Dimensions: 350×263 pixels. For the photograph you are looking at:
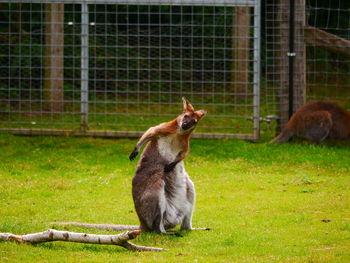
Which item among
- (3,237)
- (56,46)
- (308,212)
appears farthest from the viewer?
(56,46)

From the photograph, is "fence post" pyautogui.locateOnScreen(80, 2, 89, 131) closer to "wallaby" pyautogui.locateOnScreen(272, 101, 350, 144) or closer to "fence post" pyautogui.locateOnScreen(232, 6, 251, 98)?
"fence post" pyautogui.locateOnScreen(232, 6, 251, 98)

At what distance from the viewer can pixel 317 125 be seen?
15031 millimetres

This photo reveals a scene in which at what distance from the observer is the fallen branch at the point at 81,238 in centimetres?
746

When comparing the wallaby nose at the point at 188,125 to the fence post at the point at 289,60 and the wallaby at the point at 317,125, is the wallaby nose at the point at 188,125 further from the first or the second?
the fence post at the point at 289,60

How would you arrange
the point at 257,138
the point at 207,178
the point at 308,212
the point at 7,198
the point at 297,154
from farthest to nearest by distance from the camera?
the point at 257,138 < the point at 297,154 < the point at 207,178 < the point at 7,198 < the point at 308,212

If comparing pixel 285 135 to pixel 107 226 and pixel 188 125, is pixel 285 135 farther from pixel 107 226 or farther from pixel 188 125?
pixel 107 226

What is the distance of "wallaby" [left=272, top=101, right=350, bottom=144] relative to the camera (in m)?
15.0

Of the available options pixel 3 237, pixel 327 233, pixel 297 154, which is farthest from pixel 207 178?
pixel 3 237

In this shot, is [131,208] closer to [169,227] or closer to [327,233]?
[169,227]

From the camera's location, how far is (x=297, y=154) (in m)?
14.3

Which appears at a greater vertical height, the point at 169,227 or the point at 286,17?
the point at 286,17

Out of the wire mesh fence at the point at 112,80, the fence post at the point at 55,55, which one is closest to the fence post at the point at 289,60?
the wire mesh fence at the point at 112,80

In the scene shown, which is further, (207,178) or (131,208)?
(207,178)

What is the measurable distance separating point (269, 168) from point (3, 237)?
21.6ft
